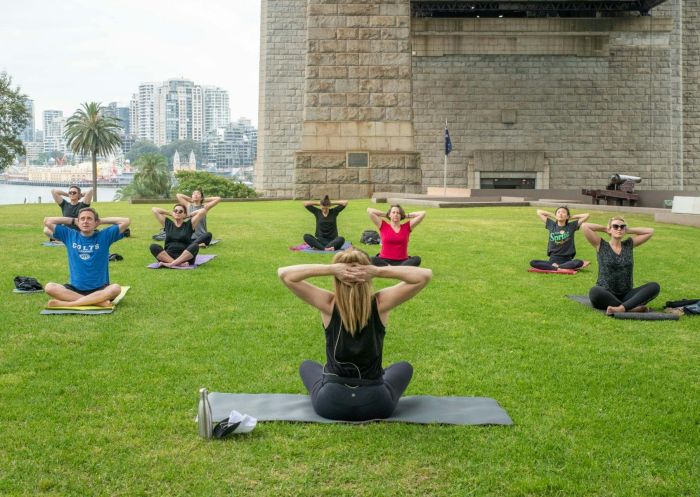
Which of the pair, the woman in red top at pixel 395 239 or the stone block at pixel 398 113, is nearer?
the woman in red top at pixel 395 239

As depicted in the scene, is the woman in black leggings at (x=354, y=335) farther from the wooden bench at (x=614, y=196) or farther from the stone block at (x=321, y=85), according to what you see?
the wooden bench at (x=614, y=196)

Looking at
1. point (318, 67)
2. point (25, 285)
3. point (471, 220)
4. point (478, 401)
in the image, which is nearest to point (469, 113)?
point (318, 67)

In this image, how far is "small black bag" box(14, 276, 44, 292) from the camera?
33.4 ft

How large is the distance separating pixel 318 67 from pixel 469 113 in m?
14.5

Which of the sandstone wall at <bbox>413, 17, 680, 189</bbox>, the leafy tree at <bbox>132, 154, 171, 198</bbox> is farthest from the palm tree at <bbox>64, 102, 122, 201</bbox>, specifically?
the sandstone wall at <bbox>413, 17, 680, 189</bbox>

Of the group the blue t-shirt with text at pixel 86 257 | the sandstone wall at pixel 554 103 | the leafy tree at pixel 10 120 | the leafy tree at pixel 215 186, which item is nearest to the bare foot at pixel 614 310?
the blue t-shirt with text at pixel 86 257

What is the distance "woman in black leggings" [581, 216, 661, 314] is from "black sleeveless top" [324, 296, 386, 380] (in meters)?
4.67

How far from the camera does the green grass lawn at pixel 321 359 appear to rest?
4.56 m

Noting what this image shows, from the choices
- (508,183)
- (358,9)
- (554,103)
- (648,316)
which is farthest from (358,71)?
(648,316)

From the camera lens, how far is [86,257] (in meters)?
9.51

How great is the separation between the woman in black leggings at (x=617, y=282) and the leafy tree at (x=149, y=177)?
2448 inches

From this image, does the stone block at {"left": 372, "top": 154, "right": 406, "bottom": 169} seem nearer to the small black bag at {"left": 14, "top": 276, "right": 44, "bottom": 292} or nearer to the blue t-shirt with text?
the small black bag at {"left": 14, "top": 276, "right": 44, "bottom": 292}

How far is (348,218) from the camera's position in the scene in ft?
69.8

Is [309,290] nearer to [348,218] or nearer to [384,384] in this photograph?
[384,384]
